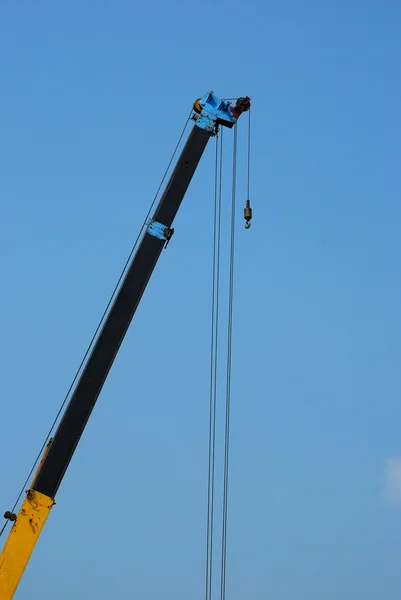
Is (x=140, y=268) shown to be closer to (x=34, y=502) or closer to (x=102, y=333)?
(x=102, y=333)

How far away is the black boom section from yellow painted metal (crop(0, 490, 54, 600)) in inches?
11.1

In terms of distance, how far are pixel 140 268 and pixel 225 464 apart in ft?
20.8

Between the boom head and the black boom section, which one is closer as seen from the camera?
the black boom section

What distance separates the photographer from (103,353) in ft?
66.7

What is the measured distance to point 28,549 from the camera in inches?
744

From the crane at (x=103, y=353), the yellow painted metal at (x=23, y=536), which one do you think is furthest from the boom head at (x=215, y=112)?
the yellow painted metal at (x=23, y=536)

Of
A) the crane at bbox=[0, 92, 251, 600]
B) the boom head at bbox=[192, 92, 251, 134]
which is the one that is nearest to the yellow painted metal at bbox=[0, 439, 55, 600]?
the crane at bbox=[0, 92, 251, 600]

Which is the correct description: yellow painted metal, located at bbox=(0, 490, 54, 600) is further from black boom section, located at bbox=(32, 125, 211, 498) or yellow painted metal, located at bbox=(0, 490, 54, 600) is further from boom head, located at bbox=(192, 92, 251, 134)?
boom head, located at bbox=(192, 92, 251, 134)

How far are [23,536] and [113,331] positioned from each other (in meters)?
4.98

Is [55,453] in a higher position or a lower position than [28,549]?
higher

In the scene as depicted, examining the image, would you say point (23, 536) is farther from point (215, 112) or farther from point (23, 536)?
point (215, 112)

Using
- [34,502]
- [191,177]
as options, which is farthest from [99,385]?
[191,177]

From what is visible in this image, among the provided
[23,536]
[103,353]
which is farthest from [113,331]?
[23,536]

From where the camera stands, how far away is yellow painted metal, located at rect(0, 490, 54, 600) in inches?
733
